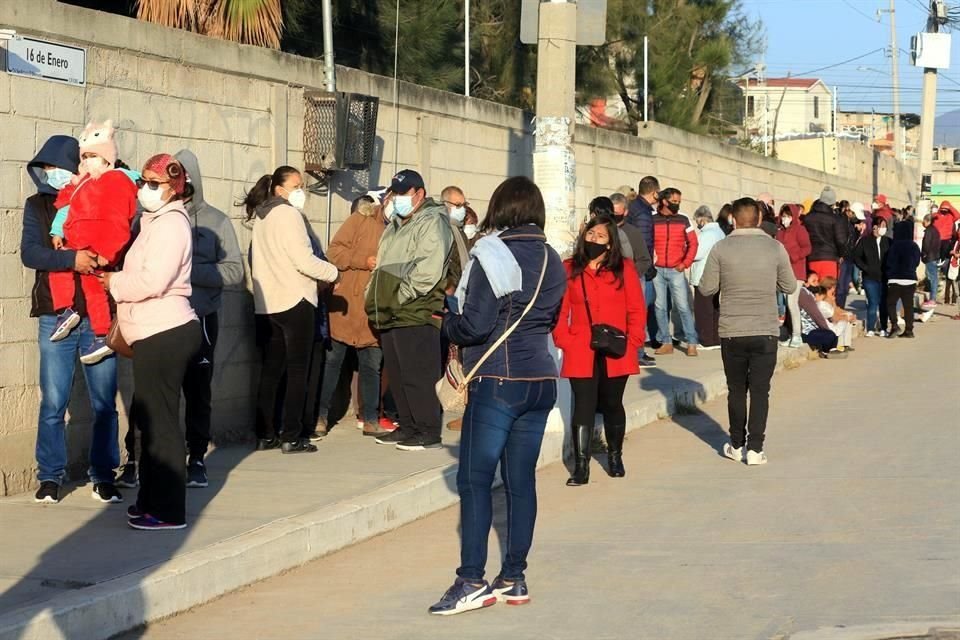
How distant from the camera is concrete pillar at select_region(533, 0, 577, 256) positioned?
457 inches

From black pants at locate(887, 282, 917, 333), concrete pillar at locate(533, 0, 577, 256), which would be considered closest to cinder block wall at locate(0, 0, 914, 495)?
concrete pillar at locate(533, 0, 577, 256)

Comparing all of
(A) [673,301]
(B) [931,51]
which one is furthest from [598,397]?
(B) [931,51]

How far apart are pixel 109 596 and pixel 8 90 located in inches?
148

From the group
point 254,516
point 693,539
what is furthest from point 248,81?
point 693,539

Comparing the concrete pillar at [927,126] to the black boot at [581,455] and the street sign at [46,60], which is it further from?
the street sign at [46,60]

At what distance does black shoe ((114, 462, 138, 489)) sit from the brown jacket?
2.63 metres

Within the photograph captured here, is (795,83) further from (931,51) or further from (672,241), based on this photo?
(672,241)

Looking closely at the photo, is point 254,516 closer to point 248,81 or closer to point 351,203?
point 248,81

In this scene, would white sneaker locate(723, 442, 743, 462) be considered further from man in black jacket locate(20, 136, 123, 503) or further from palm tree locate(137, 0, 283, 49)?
palm tree locate(137, 0, 283, 49)

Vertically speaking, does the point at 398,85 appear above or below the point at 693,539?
above

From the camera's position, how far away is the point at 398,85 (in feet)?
44.2

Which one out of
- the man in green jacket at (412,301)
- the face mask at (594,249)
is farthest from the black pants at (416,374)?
the face mask at (594,249)

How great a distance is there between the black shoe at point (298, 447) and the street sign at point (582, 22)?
360 centimetres

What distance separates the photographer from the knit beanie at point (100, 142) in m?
8.15
